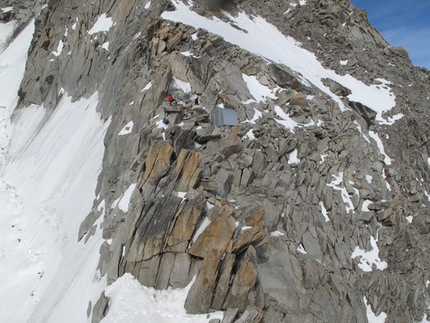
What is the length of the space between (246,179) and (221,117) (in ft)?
9.80

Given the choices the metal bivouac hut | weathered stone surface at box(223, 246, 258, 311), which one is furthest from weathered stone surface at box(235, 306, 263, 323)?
the metal bivouac hut

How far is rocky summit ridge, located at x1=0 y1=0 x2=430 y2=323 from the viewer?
1252cm

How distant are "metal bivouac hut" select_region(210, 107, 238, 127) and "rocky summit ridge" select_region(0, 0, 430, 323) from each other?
32cm

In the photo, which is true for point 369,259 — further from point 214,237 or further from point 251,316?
point 214,237

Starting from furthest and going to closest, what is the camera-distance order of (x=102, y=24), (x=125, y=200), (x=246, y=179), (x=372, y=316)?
(x=102, y=24) → (x=246, y=179) → (x=125, y=200) → (x=372, y=316)

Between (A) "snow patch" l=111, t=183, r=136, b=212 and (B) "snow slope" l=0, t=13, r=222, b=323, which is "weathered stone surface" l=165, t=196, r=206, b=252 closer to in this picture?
(B) "snow slope" l=0, t=13, r=222, b=323

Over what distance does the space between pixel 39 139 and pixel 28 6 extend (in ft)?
99.7

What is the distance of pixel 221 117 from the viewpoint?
1661cm

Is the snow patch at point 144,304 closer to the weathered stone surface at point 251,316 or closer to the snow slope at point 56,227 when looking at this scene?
the snow slope at point 56,227

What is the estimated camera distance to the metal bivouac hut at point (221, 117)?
16.5 meters

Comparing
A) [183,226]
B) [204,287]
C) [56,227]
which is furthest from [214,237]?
[56,227]

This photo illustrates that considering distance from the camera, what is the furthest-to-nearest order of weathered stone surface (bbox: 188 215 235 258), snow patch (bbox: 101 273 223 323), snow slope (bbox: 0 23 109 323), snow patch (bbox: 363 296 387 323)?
snow slope (bbox: 0 23 109 323), snow patch (bbox: 363 296 387 323), weathered stone surface (bbox: 188 215 235 258), snow patch (bbox: 101 273 223 323)

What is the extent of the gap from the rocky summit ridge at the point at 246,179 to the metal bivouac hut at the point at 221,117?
32cm

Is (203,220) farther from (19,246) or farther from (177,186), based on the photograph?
(19,246)
